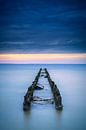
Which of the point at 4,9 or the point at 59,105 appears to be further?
the point at 59,105

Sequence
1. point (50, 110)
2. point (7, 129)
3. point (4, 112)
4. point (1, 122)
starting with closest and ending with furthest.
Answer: point (7, 129) → point (1, 122) → point (4, 112) → point (50, 110)

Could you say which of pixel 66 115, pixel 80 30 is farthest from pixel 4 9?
pixel 66 115

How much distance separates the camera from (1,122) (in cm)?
309

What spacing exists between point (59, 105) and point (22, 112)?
0.53 m

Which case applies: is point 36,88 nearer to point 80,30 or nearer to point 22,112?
point 22,112

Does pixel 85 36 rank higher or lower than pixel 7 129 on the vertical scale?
higher

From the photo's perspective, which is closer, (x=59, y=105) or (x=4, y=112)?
(x=4, y=112)

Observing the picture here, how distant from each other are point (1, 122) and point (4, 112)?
0.30 meters

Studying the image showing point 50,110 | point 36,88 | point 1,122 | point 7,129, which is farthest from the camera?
point 36,88

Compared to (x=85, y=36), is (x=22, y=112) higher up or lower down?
lower down

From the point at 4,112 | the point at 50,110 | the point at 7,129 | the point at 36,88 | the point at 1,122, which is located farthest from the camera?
the point at 36,88

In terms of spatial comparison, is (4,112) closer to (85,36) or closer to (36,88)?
(85,36)

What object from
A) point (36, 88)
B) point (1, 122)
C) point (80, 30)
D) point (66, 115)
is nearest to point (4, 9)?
point (80, 30)

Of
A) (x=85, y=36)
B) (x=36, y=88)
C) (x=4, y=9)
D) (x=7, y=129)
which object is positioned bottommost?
(x=7, y=129)
